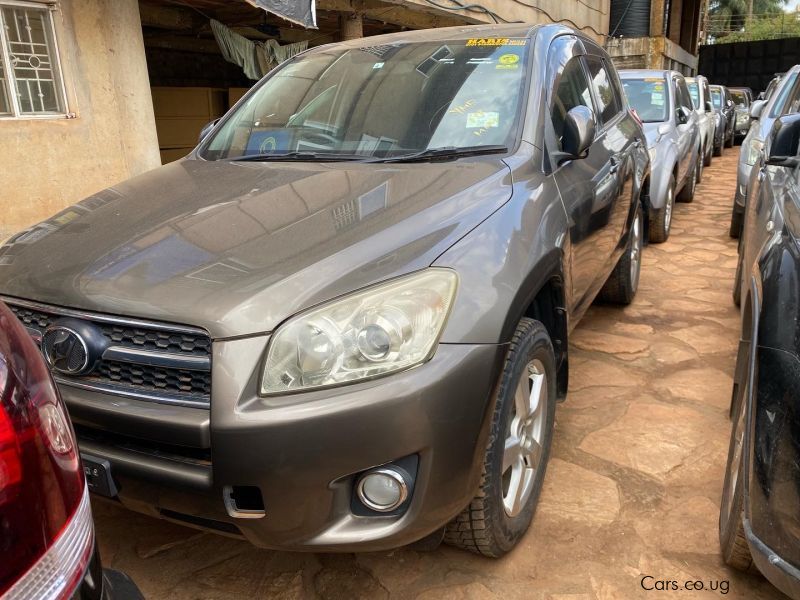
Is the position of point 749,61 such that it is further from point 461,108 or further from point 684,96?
point 461,108

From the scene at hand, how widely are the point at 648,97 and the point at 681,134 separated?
682 mm

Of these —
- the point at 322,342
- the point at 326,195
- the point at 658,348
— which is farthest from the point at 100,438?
the point at 658,348

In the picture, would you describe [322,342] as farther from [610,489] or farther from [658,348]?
[658,348]

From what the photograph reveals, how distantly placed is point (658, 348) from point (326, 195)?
2547mm

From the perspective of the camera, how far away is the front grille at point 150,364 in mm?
1679

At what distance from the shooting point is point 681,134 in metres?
6.94

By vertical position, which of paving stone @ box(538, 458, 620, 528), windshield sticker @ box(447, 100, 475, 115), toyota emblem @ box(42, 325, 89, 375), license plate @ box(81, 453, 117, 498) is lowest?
paving stone @ box(538, 458, 620, 528)

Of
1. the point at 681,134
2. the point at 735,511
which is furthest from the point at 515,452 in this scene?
the point at 681,134

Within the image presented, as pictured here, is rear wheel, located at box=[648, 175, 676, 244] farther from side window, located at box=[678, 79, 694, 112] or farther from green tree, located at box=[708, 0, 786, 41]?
green tree, located at box=[708, 0, 786, 41]

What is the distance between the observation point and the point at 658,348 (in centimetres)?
395

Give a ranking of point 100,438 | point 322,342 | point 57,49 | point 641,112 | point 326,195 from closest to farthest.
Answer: point 322,342, point 100,438, point 326,195, point 57,49, point 641,112

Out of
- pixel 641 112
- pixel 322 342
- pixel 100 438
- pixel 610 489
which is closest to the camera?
pixel 322 342

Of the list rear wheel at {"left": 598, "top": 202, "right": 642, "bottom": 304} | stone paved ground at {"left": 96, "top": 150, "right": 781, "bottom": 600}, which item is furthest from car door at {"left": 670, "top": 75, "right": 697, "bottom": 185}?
stone paved ground at {"left": 96, "top": 150, "right": 781, "bottom": 600}

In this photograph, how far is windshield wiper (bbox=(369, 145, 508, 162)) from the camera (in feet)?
8.36
